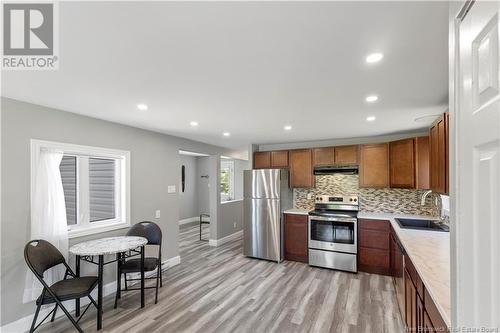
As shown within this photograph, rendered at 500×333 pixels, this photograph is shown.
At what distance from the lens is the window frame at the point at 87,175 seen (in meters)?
2.62

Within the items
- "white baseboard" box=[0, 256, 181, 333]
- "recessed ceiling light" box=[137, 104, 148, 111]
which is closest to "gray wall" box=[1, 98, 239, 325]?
"white baseboard" box=[0, 256, 181, 333]

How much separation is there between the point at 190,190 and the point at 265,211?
4.10 metres

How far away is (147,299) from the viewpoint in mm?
3053

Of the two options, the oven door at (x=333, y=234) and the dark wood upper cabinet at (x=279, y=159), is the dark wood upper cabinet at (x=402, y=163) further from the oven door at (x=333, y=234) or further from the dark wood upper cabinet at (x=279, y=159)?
the dark wood upper cabinet at (x=279, y=159)

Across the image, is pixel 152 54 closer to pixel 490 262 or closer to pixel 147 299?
pixel 490 262

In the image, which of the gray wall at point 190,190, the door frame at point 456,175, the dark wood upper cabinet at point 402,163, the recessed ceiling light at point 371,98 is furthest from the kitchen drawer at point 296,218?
the gray wall at point 190,190

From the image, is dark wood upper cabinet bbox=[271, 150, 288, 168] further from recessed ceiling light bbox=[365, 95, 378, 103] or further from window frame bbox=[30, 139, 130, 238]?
window frame bbox=[30, 139, 130, 238]

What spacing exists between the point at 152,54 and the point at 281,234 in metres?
3.78

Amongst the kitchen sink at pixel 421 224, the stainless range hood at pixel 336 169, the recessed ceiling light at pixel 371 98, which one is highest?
the recessed ceiling light at pixel 371 98

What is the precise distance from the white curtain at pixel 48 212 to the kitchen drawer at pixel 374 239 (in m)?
4.11

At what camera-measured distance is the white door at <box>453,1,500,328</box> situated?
585 mm

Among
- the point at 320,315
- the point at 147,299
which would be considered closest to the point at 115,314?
the point at 147,299

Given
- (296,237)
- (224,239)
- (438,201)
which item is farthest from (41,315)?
(438,201)

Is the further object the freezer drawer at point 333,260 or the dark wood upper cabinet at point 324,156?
the dark wood upper cabinet at point 324,156
